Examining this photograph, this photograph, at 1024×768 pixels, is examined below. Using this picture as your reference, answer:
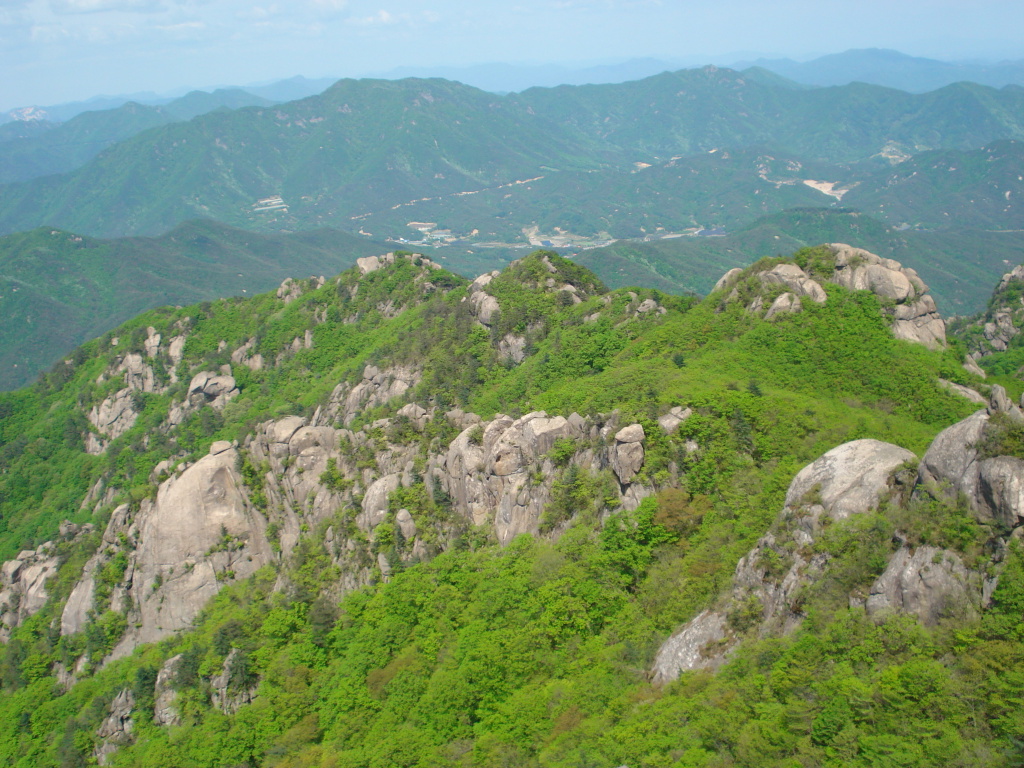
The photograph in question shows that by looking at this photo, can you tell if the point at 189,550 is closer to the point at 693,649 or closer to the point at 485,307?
the point at 485,307

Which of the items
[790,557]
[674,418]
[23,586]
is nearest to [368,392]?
[674,418]

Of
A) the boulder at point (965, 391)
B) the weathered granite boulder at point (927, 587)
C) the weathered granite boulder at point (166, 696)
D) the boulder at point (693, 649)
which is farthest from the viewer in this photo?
the weathered granite boulder at point (166, 696)

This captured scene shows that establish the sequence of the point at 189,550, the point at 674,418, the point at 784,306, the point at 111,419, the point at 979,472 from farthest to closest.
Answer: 1. the point at 111,419
2. the point at 189,550
3. the point at 784,306
4. the point at 674,418
5. the point at 979,472

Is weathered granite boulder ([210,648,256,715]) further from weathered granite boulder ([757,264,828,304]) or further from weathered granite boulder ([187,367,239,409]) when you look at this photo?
weathered granite boulder ([187,367,239,409])

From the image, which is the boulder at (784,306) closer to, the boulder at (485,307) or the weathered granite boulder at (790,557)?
the weathered granite boulder at (790,557)

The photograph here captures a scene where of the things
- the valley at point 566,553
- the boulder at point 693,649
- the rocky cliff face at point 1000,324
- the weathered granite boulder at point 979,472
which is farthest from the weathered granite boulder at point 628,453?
the rocky cliff face at point 1000,324

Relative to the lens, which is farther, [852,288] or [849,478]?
[852,288]

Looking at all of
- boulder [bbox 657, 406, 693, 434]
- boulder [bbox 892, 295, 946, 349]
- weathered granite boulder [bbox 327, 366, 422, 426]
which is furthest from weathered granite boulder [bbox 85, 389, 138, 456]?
boulder [bbox 892, 295, 946, 349]

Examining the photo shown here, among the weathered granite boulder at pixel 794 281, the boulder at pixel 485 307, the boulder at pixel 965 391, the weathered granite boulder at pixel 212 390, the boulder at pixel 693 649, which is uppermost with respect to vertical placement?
the weathered granite boulder at pixel 794 281
